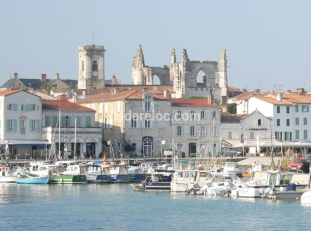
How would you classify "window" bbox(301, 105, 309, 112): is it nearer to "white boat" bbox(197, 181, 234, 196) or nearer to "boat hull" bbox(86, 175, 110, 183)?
"boat hull" bbox(86, 175, 110, 183)

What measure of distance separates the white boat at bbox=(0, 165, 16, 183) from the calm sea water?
29.5ft

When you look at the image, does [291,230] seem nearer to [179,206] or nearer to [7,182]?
[179,206]

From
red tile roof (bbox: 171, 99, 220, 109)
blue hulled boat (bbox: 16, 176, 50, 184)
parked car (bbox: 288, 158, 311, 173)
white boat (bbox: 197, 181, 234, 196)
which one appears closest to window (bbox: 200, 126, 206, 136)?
red tile roof (bbox: 171, 99, 220, 109)

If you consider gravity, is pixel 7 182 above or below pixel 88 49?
below

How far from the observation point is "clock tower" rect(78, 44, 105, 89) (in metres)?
149

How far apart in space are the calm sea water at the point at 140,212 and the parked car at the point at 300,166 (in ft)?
42.0

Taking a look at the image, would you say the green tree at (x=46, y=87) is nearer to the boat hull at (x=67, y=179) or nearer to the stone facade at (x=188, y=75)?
the stone facade at (x=188, y=75)

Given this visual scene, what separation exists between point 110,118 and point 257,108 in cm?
1605

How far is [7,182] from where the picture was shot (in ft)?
262

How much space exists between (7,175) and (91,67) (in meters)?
70.0

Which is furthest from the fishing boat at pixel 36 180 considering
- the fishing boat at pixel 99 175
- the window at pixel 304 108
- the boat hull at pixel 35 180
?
the window at pixel 304 108

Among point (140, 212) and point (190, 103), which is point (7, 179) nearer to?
point (140, 212)

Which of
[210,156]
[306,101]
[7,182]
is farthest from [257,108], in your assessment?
[7,182]

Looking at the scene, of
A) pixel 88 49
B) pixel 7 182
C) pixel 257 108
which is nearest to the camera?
pixel 7 182
